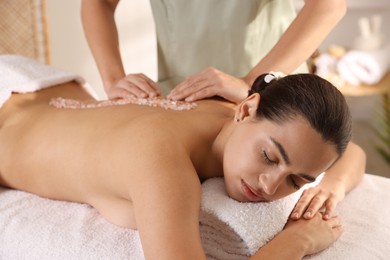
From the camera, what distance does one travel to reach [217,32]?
2023mm

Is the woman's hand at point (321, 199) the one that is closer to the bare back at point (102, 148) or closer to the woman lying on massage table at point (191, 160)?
the woman lying on massage table at point (191, 160)

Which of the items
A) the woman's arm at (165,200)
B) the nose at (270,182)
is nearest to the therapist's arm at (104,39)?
the woman's arm at (165,200)

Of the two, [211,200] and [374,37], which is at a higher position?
[211,200]

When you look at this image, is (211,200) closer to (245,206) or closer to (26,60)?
(245,206)

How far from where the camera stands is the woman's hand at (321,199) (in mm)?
1380

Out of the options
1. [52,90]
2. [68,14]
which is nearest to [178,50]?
[52,90]

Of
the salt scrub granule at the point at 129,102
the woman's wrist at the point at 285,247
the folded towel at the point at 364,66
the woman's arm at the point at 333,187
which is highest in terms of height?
the salt scrub granule at the point at 129,102

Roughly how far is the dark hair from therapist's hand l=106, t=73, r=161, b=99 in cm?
46

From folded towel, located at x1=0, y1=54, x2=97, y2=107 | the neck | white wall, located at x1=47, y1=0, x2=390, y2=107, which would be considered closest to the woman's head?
the neck

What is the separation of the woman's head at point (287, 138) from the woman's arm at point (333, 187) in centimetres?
11

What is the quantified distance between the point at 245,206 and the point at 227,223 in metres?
0.06

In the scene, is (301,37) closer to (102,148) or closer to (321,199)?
(321,199)

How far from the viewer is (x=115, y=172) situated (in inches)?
51.7

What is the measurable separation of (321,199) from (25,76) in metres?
1.00
